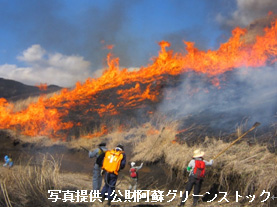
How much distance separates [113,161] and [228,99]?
40.5 ft

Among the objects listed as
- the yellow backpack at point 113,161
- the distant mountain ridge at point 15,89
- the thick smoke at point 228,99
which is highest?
the distant mountain ridge at point 15,89

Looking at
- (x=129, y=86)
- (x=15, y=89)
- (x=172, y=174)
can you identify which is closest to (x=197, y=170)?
(x=172, y=174)

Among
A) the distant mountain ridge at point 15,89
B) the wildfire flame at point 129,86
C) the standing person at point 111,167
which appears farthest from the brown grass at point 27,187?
the distant mountain ridge at point 15,89

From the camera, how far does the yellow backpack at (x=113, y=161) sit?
285 inches

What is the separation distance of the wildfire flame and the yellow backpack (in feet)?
48.9

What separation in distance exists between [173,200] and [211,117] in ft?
23.2

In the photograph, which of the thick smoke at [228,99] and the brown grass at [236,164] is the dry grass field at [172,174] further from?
the thick smoke at [228,99]

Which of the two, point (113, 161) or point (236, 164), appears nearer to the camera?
point (113, 161)

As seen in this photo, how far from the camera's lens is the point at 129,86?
25.0m

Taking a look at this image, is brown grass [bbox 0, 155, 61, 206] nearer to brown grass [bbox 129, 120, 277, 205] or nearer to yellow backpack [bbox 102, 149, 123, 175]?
yellow backpack [bbox 102, 149, 123, 175]

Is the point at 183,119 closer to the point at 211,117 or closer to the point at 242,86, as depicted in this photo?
the point at 211,117

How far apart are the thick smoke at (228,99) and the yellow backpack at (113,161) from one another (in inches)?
248

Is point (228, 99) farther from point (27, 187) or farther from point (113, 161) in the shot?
point (27, 187)

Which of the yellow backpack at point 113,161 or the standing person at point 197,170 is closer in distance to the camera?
the standing person at point 197,170
